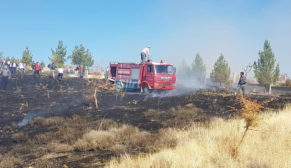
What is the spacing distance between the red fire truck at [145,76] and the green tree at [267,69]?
42.4ft

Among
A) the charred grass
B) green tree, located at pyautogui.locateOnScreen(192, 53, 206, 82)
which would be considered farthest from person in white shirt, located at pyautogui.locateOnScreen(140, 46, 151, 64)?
green tree, located at pyautogui.locateOnScreen(192, 53, 206, 82)

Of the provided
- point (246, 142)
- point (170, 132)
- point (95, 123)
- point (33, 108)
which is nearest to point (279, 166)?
point (246, 142)

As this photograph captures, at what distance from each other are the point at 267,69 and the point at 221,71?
25.1 ft

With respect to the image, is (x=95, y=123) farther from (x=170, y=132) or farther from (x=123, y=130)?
(x=170, y=132)

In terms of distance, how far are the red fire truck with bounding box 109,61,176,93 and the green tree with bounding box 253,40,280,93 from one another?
42.4 ft

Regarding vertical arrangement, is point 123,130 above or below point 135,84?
below

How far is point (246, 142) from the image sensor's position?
18.2 ft

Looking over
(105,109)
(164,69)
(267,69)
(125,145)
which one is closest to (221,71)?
(267,69)

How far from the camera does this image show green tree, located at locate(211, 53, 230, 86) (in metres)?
33.2

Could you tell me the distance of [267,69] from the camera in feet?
88.1

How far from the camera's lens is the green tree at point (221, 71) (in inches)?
1306

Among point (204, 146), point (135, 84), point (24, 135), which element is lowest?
point (24, 135)

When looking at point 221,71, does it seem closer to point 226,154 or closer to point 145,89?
point 145,89

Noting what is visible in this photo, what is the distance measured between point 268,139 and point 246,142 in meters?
0.59
